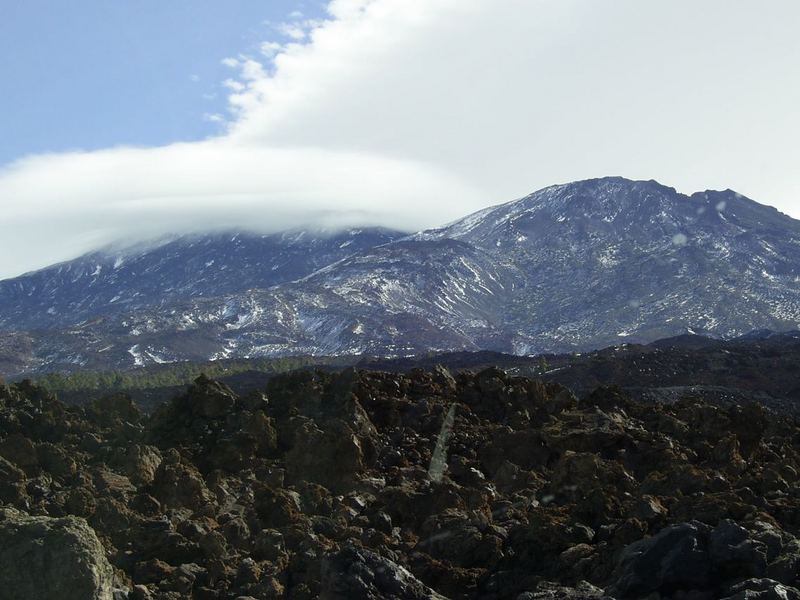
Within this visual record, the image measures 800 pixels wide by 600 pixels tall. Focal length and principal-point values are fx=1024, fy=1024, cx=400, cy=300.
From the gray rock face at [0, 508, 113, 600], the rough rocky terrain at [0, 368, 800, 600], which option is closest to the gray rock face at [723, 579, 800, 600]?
the rough rocky terrain at [0, 368, 800, 600]

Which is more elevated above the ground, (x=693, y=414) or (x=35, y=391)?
(x=35, y=391)

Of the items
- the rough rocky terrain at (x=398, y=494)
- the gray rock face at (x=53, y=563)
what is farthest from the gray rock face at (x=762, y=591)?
the gray rock face at (x=53, y=563)

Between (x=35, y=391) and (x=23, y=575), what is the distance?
18.2m

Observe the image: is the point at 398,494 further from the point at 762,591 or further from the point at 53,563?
the point at 762,591

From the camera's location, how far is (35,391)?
3416 centimetres

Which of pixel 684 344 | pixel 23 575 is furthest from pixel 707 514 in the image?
pixel 684 344

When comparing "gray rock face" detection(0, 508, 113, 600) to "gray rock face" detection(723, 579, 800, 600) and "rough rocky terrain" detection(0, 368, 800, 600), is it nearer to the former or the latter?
"rough rocky terrain" detection(0, 368, 800, 600)

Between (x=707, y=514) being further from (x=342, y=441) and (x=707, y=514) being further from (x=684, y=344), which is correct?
(x=684, y=344)

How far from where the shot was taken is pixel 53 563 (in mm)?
16906

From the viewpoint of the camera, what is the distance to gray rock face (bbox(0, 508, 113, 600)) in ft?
54.9

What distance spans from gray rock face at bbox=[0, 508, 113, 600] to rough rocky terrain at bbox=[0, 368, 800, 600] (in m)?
0.03

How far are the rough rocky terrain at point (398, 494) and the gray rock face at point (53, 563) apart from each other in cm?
3

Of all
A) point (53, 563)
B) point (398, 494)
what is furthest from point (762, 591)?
point (53, 563)

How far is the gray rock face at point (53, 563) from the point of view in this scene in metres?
16.7
